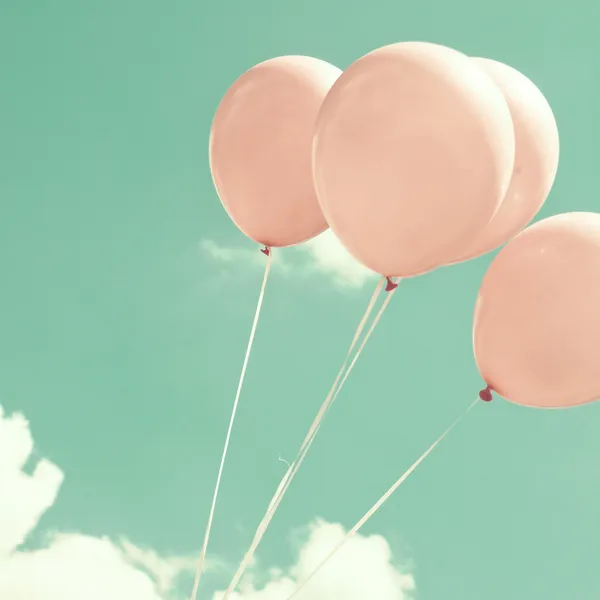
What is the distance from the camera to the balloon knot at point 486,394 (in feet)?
15.5

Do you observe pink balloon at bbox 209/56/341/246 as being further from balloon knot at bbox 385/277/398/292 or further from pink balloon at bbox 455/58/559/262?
pink balloon at bbox 455/58/559/262

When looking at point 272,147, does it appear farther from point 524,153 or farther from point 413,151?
point 524,153

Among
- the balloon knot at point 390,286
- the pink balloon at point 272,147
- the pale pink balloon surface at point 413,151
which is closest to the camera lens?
the pale pink balloon surface at point 413,151

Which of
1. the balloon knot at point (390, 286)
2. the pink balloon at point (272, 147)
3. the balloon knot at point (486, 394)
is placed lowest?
the balloon knot at point (390, 286)

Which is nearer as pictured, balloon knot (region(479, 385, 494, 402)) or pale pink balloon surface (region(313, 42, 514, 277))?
pale pink balloon surface (region(313, 42, 514, 277))

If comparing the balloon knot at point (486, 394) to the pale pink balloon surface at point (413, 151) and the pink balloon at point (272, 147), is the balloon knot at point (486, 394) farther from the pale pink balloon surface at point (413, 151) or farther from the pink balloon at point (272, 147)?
the pink balloon at point (272, 147)

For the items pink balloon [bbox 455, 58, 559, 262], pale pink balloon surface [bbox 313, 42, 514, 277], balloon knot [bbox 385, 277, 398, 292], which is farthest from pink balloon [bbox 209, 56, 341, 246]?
pink balloon [bbox 455, 58, 559, 262]

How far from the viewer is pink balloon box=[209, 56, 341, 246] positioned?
15.3ft

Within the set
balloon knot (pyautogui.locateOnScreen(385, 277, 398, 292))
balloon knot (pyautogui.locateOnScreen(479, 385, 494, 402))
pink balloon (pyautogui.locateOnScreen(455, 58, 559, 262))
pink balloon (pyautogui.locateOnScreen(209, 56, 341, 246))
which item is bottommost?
balloon knot (pyautogui.locateOnScreen(385, 277, 398, 292))

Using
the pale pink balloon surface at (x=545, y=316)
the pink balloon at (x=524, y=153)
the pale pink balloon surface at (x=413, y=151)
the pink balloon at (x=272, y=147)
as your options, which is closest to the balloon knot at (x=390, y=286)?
the pale pink balloon surface at (x=413, y=151)

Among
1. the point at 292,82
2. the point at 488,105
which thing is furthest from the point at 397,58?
the point at 292,82

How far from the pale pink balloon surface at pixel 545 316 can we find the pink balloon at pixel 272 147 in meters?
1.22

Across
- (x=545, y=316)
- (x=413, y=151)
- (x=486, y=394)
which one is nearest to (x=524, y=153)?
(x=545, y=316)

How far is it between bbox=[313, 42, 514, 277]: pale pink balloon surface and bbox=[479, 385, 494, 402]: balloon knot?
1.14 meters
